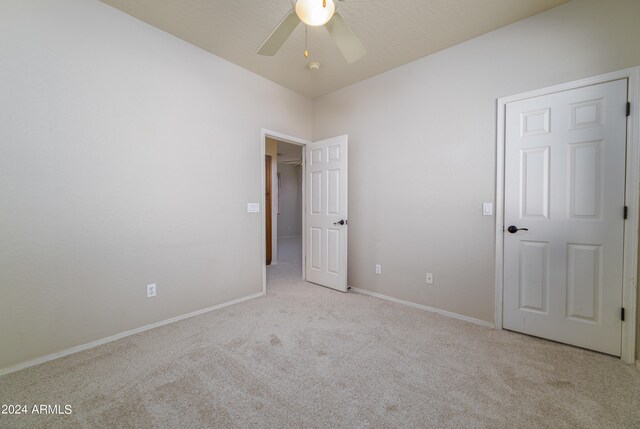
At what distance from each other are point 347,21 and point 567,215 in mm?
2535

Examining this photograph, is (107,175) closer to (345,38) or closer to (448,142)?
(345,38)

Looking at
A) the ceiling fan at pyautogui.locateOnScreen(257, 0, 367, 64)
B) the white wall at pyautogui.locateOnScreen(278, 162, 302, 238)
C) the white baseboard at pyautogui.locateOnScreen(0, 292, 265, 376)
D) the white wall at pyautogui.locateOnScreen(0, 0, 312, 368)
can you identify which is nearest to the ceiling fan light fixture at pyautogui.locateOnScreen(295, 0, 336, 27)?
the ceiling fan at pyautogui.locateOnScreen(257, 0, 367, 64)

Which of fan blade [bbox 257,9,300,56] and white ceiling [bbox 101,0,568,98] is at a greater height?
white ceiling [bbox 101,0,568,98]

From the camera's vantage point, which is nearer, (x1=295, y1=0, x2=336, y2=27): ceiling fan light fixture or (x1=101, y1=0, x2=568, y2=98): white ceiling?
(x1=295, y1=0, x2=336, y2=27): ceiling fan light fixture

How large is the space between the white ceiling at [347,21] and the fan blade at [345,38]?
0.62m

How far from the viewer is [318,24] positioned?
1464 mm

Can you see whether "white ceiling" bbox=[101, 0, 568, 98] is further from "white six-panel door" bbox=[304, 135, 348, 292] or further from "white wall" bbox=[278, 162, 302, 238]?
"white wall" bbox=[278, 162, 302, 238]

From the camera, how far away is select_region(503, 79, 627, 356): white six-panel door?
1948 millimetres

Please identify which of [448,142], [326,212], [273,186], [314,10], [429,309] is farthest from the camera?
[273,186]

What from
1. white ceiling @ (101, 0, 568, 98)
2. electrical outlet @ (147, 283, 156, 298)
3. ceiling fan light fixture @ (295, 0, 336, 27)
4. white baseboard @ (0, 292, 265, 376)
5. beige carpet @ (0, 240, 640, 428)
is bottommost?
beige carpet @ (0, 240, 640, 428)

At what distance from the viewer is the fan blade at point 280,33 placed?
1572mm

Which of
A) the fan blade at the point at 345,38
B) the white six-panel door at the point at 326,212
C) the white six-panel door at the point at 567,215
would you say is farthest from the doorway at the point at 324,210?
the white six-panel door at the point at 567,215

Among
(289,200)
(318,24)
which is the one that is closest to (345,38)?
(318,24)

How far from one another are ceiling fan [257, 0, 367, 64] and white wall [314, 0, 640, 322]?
57.3 inches
